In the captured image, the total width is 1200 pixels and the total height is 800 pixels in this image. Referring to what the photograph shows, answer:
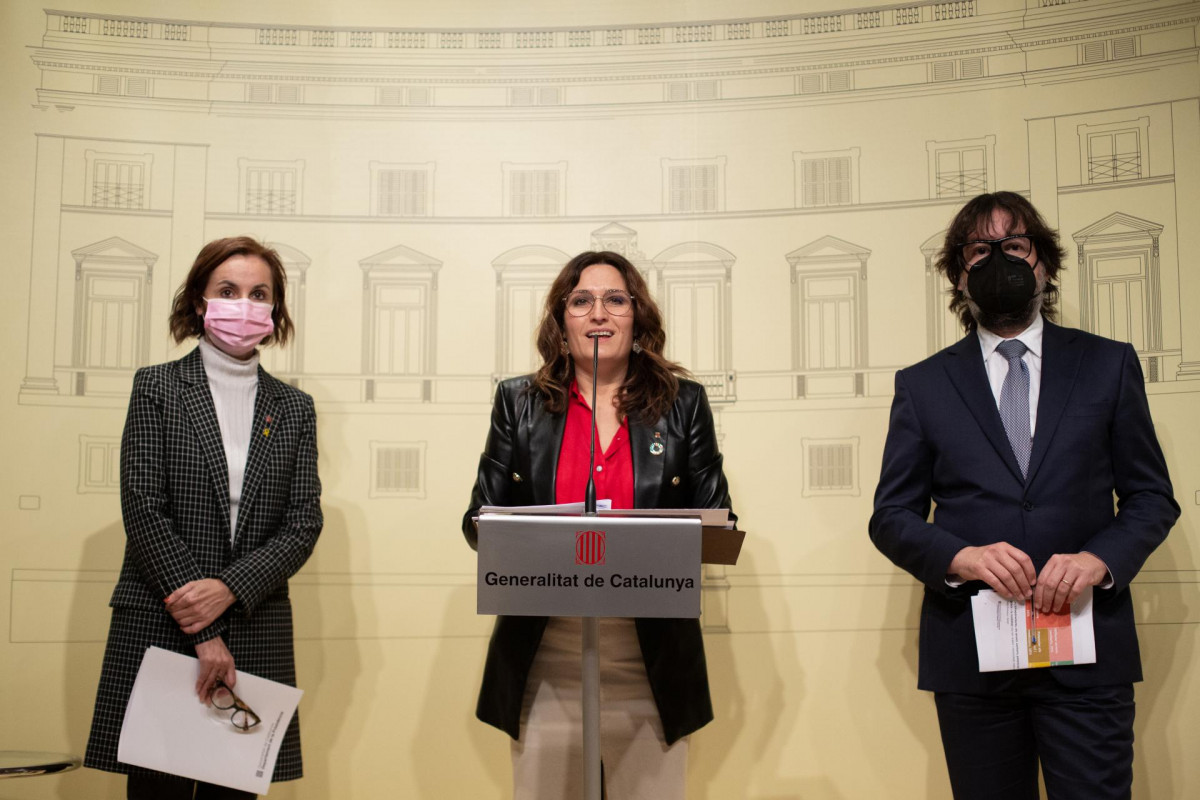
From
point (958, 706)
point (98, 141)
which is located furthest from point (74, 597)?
point (958, 706)

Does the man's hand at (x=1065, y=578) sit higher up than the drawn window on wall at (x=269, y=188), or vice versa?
the drawn window on wall at (x=269, y=188)

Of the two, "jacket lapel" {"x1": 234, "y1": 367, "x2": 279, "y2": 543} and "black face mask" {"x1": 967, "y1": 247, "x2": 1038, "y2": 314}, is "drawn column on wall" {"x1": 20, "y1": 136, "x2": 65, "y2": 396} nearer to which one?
"jacket lapel" {"x1": 234, "y1": 367, "x2": 279, "y2": 543}

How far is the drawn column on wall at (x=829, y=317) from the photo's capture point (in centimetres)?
394

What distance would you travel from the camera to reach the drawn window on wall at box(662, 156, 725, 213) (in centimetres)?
407

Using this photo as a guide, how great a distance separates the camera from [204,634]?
106 inches

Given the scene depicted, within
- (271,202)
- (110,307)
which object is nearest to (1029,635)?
(271,202)

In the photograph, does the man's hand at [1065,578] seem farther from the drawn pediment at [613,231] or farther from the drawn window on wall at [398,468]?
the drawn window on wall at [398,468]

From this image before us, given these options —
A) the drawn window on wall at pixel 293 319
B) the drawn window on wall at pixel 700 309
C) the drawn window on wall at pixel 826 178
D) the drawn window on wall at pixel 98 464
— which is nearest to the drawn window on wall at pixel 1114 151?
the drawn window on wall at pixel 826 178

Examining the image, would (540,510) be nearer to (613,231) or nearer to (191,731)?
(191,731)

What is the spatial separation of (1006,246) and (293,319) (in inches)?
108

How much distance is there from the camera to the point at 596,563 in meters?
1.97

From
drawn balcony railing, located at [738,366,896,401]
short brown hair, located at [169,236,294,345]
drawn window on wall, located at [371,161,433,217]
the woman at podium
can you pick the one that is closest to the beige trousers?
the woman at podium

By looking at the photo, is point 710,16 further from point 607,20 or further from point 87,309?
point 87,309

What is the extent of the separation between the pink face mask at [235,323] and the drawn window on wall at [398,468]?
108 cm
